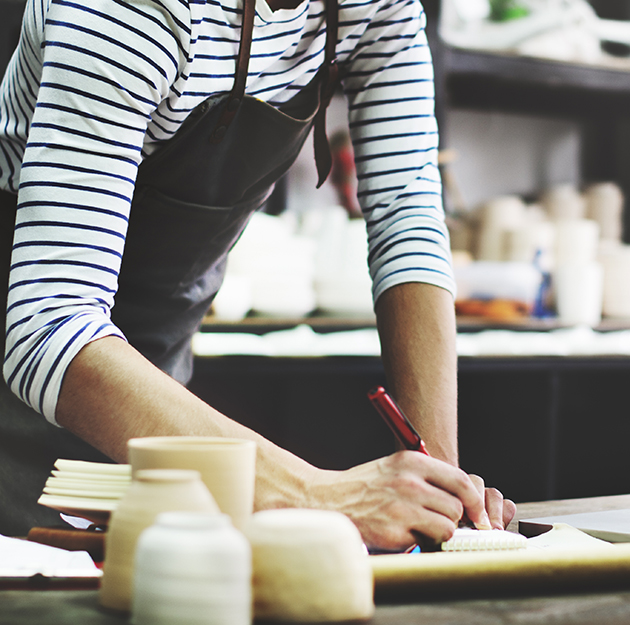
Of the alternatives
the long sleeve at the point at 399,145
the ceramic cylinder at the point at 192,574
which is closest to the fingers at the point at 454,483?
the ceramic cylinder at the point at 192,574

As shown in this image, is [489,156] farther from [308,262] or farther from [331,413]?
[331,413]

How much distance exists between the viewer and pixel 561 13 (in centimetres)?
284

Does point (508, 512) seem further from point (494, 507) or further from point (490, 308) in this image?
point (490, 308)

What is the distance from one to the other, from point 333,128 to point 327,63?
1.89 metres

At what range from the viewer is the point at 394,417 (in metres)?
0.73

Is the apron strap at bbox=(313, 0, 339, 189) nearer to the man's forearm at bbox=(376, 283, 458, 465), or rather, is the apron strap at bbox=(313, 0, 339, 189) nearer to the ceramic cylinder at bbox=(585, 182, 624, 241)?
the man's forearm at bbox=(376, 283, 458, 465)

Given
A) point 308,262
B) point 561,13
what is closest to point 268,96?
point 308,262

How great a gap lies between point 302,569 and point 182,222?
75cm

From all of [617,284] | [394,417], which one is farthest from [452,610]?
[617,284]

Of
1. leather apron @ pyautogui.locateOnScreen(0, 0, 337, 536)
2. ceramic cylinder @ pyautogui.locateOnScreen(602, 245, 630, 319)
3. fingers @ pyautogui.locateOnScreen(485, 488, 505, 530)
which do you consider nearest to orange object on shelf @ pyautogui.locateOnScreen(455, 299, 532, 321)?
ceramic cylinder @ pyautogui.locateOnScreen(602, 245, 630, 319)

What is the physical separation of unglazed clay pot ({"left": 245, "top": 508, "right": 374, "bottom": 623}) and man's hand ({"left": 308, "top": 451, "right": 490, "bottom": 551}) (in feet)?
0.77

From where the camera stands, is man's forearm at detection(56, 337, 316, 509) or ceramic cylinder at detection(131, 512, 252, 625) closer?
ceramic cylinder at detection(131, 512, 252, 625)

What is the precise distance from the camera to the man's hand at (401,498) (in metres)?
0.69

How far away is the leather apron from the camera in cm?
102
